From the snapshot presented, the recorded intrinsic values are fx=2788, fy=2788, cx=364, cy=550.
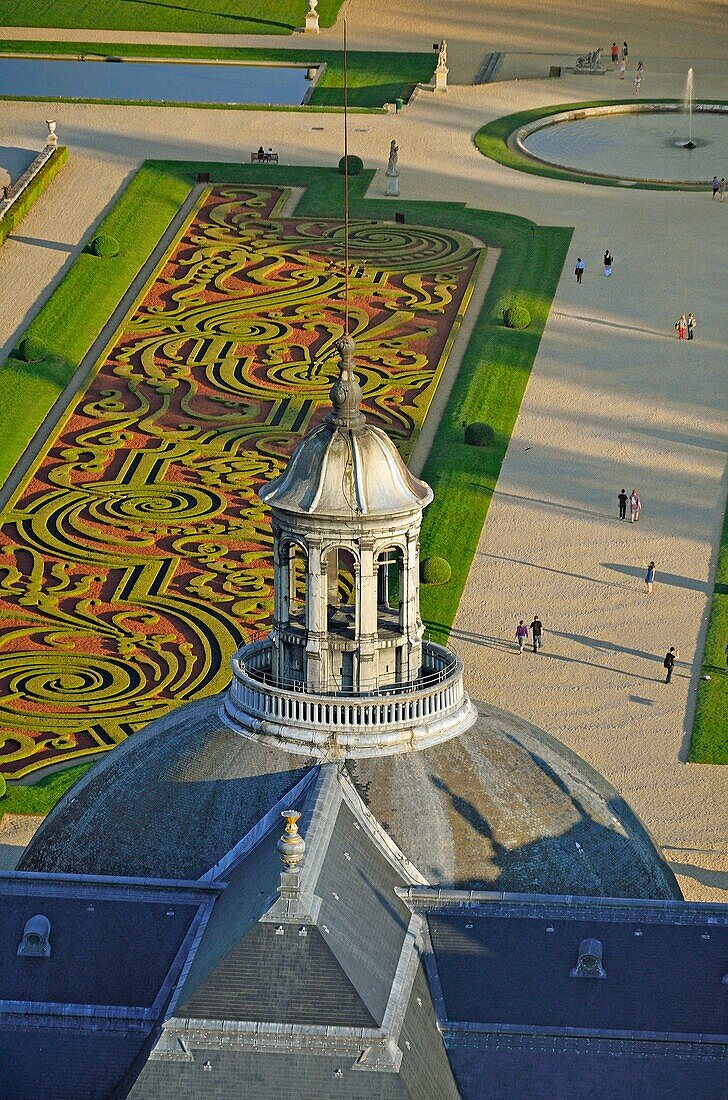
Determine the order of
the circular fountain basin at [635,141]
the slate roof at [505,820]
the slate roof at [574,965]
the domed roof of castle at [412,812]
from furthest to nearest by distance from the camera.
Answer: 1. the circular fountain basin at [635,141]
2. the domed roof of castle at [412,812]
3. the slate roof at [505,820]
4. the slate roof at [574,965]

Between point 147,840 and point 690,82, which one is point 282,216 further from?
point 147,840

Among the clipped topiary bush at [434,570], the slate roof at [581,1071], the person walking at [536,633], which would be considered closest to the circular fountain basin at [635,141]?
the clipped topiary bush at [434,570]

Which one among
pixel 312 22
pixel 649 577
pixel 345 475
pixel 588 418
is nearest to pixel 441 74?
pixel 312 22

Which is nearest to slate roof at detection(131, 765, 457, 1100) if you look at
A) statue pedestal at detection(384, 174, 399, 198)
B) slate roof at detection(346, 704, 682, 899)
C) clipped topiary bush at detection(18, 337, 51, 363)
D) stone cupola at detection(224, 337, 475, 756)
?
slate roof at detection(346, 704, 682, 899)

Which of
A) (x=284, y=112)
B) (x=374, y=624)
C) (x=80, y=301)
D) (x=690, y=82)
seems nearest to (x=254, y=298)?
(x=80, y=301)

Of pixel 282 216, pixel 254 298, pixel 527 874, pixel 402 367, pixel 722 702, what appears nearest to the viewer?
pixel 527 874

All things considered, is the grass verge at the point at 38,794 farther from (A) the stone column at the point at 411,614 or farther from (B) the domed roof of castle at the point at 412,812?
(A) the stone column at the point at 411,614
